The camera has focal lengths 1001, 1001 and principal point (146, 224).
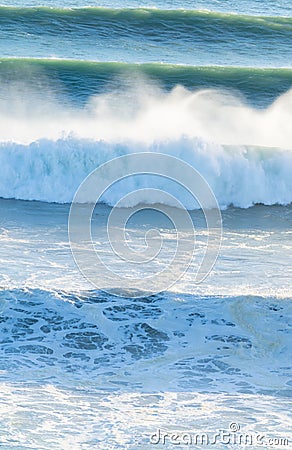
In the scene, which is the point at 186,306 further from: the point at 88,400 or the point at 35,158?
the point at 35,158

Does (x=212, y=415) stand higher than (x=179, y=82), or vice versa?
(x=179, y=82)

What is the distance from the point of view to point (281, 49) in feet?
63.9

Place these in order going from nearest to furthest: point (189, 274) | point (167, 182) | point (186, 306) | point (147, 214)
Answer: point (186, 306) → point (189, 274) → point (147, 214) → point (167, 182)

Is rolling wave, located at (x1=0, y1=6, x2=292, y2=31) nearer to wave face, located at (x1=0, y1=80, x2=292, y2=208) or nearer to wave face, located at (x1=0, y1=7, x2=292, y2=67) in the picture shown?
wave face, located at (x1=0, y1=7, x2=292, y2=67)

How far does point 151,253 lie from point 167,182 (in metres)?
2.71

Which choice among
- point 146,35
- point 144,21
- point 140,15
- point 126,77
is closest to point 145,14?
point 140,15

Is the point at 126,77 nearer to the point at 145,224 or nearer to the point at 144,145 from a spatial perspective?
the point at 144,145

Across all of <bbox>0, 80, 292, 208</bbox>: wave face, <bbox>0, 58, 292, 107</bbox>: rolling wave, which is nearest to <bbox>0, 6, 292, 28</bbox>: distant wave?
<bbox>0, 58, 292, 107</bbox>: rolling wave

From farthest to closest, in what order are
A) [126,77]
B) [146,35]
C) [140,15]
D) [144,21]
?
[140,15] → [144,21] → [146,35] → [126,77]

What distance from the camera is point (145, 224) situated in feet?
40.7

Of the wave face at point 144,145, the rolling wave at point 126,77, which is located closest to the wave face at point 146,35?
the rolling wave at point 126,77

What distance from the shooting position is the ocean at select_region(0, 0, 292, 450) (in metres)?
8.09

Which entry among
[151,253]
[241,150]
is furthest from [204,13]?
[151,253]

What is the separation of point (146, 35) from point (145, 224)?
7994 millimetres
